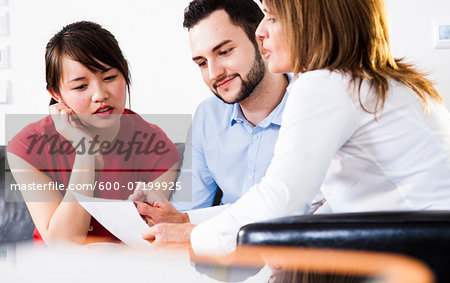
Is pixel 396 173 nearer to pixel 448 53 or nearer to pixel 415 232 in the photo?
pixel 415 232

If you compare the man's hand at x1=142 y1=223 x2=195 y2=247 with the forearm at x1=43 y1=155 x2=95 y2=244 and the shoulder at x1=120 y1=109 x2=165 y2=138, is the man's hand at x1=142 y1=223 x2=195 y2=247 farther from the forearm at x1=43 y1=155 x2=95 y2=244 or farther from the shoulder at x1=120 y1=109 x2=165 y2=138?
the shoulder at x1=120 y1=109 x2=165 y2=138

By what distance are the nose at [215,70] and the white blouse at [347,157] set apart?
93 cm

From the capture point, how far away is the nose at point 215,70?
6.10 feet

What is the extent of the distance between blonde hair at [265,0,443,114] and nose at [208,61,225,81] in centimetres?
85

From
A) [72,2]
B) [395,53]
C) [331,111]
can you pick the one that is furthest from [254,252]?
[72,2]

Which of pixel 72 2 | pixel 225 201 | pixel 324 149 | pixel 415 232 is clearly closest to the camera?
pixel 415 232

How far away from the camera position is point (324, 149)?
2.77 feet

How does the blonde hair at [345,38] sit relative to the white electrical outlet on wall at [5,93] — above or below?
above

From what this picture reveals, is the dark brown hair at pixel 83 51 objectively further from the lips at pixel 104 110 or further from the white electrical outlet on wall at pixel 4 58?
the white electrical outlet on wall at pixel 4 58

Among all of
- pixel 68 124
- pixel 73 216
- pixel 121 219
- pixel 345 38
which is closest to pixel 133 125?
pixel 68 124

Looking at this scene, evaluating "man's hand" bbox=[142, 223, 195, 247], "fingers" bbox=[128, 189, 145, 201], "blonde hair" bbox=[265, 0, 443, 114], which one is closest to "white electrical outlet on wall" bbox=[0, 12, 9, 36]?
Answer: "fingers" bbox=[128, 189, 145, 201]

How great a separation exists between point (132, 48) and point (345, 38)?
1812 mm

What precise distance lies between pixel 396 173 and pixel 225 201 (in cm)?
103

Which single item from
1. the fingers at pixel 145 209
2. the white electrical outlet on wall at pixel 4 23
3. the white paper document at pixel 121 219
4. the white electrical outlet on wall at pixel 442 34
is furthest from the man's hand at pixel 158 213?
the white electrical outlet on wall at pixel 4 23
